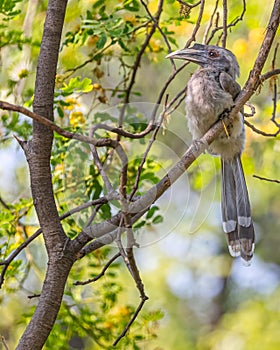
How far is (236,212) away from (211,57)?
62 centimetres

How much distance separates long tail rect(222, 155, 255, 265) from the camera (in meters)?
2.68

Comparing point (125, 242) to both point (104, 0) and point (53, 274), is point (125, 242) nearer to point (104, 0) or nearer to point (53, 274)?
point (53, 274)

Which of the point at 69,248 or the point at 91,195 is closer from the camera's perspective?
the point at 69,248

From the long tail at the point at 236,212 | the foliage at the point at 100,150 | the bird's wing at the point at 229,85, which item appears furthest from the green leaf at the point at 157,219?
the bird's wing at the point at 229,85

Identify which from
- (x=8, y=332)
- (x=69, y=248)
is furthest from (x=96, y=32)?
(x=8, y=332)

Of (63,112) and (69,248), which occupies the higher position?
(63,112)

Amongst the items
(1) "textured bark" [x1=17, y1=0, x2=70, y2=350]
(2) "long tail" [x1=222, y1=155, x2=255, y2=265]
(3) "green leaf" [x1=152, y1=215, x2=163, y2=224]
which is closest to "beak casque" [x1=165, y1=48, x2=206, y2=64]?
(2) "long tail" [x1=222, y1=155, x2=255, y2=265]

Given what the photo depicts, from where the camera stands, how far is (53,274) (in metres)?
1.77

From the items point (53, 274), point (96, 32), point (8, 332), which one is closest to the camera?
point (53, 274)

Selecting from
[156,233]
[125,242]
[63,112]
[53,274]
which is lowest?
[53,274]

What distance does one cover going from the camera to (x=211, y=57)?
2.71 m

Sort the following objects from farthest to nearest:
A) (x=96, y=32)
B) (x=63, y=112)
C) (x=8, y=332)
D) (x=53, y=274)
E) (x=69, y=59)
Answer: (x=8, y=332) → (x=69, y=59) → (x=63, y=112) → (x=96, y=32) → (x=53, y=274)

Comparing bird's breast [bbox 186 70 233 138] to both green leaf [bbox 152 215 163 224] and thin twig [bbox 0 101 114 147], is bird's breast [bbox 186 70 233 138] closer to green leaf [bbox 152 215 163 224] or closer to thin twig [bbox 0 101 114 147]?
green leaf [bbox 152 215 163 224]

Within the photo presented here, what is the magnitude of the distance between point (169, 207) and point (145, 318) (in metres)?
0.50
